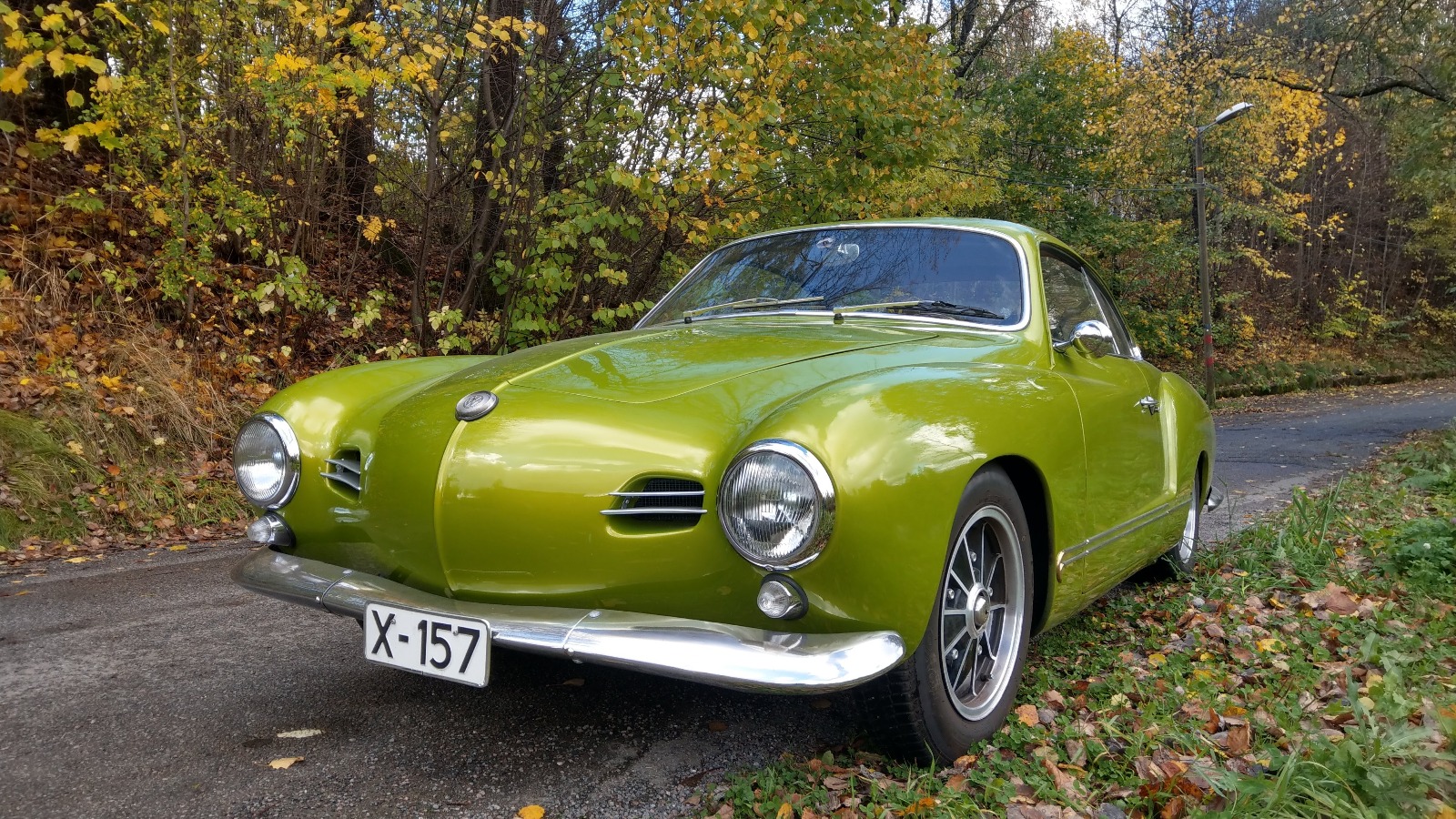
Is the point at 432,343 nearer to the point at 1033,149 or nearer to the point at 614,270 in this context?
the point at 614,270

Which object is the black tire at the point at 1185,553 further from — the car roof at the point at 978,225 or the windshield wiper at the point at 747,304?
the windshield wiper at the point at 747,304

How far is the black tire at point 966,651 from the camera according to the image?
2.28 metres

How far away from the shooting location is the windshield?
3.33 metres

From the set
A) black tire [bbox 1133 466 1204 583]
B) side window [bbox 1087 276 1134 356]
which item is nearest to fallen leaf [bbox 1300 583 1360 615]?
black tire [bbox 1133 466 1204 583]

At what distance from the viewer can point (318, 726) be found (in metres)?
2.67

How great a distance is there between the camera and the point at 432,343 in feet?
29.2

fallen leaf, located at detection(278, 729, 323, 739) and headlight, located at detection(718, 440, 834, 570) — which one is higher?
headlight, located at detection(718, 440, 834, 570)

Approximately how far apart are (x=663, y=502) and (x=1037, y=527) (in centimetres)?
119

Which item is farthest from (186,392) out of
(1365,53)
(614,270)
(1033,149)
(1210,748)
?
(1033,149)

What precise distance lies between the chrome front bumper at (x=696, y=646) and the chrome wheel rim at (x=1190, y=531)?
2891 millimetres

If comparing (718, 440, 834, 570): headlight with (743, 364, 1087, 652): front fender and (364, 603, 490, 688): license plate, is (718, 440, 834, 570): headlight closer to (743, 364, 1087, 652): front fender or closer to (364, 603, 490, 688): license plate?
(743, 364, 1087, 652): front fender

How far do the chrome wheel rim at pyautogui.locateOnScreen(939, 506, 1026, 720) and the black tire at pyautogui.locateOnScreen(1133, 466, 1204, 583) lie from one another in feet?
6.29

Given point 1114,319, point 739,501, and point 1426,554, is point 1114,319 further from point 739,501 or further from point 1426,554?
point 739,501

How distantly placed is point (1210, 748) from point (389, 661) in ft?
6.54
